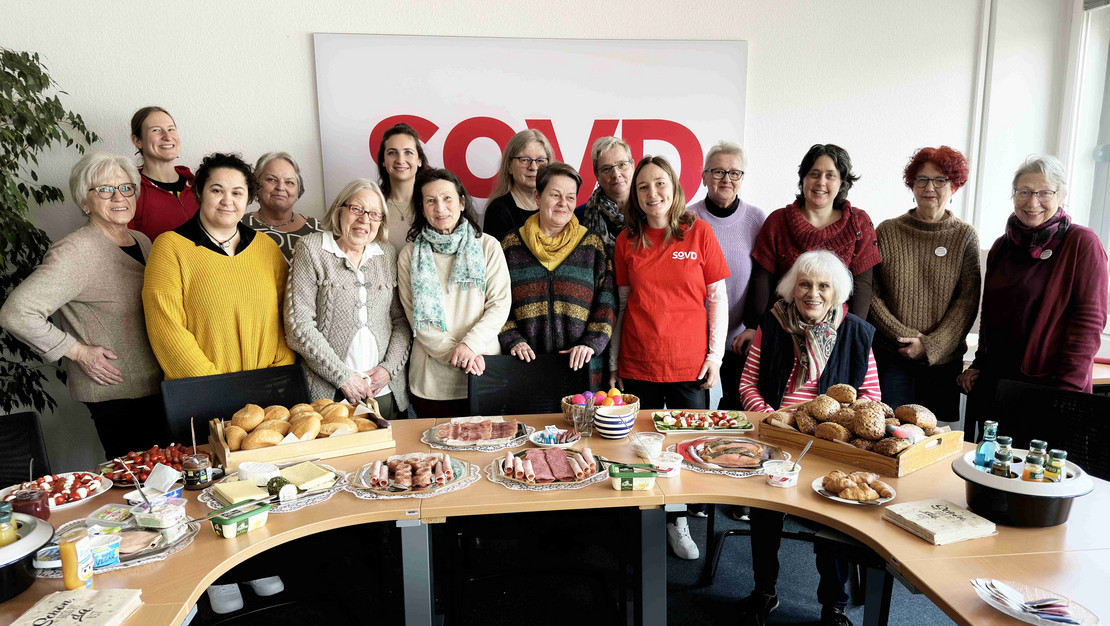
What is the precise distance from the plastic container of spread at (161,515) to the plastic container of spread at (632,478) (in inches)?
39.6

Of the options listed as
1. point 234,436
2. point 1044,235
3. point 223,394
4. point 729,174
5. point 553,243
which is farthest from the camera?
point 729,174

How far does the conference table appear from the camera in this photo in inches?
48.1

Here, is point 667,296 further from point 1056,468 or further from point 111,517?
point 111,517

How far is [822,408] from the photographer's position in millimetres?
1940

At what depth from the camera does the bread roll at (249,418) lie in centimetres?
189

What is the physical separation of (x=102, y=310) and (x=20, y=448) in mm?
740

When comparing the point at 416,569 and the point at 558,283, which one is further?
the point at 558,283

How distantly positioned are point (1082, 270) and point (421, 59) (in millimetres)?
3129

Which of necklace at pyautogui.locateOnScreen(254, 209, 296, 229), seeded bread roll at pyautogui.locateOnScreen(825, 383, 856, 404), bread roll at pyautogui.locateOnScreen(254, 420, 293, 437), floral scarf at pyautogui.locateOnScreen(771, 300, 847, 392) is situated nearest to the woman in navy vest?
floral scarf at pyautogui.locateOnScreen(771, 300, 847, 392)

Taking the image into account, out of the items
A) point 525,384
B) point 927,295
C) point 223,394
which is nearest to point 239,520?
point 223,394

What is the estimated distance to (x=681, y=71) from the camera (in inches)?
145

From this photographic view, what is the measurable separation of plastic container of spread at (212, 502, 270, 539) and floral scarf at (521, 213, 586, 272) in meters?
1.50

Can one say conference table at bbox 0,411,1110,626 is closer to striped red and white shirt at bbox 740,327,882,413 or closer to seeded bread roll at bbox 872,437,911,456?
seeded bread roll at bbox 872,437,911,456

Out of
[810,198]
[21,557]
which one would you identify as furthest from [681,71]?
[21,557]
